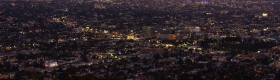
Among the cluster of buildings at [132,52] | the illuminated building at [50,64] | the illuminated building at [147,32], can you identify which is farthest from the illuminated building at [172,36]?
the illuminated building at [50,64]

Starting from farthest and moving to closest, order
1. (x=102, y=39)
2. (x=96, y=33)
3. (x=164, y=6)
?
1. (x=164, y=6)
2. (x=96, y=33)
3. (x=102, y=39)

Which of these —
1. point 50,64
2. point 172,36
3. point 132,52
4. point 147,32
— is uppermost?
point 50,64

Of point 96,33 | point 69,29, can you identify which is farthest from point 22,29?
point 96,33

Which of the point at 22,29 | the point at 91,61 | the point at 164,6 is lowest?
the point at 164,6

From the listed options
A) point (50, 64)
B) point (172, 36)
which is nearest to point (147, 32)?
point (172, 36)

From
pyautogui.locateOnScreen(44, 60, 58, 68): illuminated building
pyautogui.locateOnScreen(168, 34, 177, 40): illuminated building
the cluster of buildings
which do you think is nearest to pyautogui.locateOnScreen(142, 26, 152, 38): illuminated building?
the cluster of buildings

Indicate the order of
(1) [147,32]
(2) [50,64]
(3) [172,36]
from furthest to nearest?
1. (1) [147,32]
2. (3) [172,36]
3. (2) [50,64]

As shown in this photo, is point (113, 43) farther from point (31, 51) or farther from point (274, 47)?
point (274, 47)

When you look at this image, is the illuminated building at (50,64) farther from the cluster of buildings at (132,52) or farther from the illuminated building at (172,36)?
the illuminated building at (172,36)

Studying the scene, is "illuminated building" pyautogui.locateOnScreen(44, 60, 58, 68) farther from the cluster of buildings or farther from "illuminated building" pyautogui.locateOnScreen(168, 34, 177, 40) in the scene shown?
"illuminated building" pyautogui.locateOnScreen(168, 34, 177, 40)

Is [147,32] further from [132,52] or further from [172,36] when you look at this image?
[132,52]

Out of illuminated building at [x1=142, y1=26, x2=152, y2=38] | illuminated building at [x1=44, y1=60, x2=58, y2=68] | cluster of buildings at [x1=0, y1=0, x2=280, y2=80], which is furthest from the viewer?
illuminated building at [x1=142, y1=26, x2=152, y2=38]
